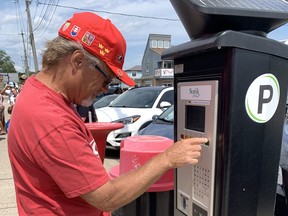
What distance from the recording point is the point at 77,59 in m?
1.36

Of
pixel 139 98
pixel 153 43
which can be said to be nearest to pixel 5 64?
pixel 153 43

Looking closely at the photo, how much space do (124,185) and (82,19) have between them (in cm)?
76

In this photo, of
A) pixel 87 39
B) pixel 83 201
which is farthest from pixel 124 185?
pixel 87 39

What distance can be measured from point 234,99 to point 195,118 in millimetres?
243

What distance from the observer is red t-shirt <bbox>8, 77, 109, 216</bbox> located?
4.02 ft

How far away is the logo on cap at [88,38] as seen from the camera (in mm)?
1364

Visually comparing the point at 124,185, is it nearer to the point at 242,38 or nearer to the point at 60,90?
the point at 60,90

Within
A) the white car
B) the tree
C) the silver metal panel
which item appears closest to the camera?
the silver metal panel

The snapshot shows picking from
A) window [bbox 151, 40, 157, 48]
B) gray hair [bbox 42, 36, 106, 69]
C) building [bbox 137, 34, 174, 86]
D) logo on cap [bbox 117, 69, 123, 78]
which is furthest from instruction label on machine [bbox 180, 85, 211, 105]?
window [bbox 151, 40, 157, 48]

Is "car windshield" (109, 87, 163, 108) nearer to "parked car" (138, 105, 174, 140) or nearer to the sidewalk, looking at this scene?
"parked car" (138, 105, 174, 140)

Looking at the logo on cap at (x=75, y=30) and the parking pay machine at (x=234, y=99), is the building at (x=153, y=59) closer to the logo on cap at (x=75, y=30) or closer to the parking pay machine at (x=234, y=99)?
the parking pay machine at (x=234, y=99)

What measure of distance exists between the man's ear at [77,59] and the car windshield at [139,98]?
5.38m

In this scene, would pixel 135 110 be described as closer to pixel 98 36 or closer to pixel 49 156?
pixel 98 36

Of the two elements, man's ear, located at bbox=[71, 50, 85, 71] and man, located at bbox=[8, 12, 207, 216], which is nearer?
man, located at bbox=[8, 12, 207, 216]
